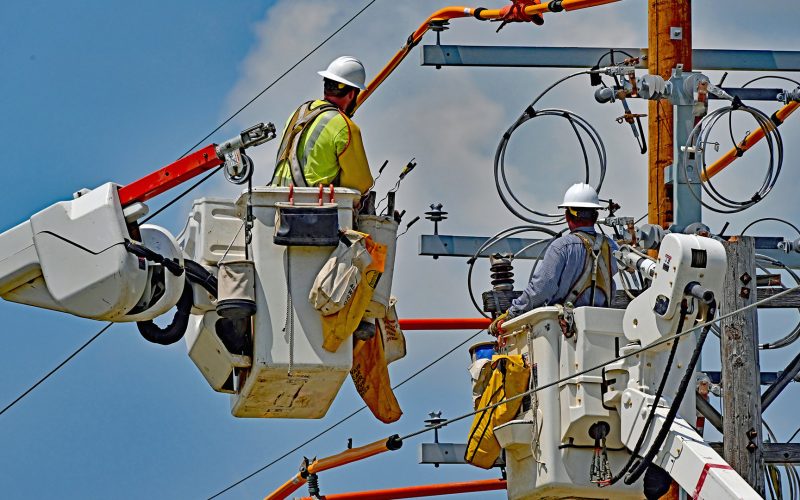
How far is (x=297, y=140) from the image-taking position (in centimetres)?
1956

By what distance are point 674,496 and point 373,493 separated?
9.41 feet

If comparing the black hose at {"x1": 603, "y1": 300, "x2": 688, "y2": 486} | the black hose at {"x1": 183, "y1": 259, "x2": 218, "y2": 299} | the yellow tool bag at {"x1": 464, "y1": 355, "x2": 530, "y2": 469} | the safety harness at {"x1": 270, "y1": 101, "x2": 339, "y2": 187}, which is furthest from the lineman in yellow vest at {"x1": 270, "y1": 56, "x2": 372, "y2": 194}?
the black hose at {"x1": 603, "y1": 300, "x2": 688, "y2": 486}

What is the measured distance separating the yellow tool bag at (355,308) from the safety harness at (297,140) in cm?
80

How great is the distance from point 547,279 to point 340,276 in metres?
1.56

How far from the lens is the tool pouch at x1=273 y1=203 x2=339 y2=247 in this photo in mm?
18812

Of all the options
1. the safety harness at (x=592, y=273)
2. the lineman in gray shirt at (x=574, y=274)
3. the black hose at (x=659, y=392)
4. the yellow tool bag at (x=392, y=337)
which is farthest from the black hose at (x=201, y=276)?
the black hose at (x=659, y=392)

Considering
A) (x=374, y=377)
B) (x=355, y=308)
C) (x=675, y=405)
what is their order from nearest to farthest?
(x=675, y=405) < (x=355, y=308) < (x=374, y=377)

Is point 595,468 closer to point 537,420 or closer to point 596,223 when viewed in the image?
point 537,420

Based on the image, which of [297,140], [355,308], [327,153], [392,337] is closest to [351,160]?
[327,153]

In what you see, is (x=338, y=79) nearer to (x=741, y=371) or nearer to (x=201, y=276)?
(x=201, y=276)

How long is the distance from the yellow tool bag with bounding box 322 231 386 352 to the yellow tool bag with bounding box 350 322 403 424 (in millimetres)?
1168

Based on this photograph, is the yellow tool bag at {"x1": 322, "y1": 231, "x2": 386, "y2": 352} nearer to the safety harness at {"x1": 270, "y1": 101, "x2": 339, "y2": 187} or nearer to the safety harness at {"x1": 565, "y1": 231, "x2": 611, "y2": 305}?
the safety harness at {"x1": 270, "y1": 101, "x2": 339, "y2": 187}

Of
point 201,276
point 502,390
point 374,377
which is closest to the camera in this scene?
point 201,276

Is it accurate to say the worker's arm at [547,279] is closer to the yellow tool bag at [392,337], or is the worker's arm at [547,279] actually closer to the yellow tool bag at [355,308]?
the yellow tool bag at [355,308]
